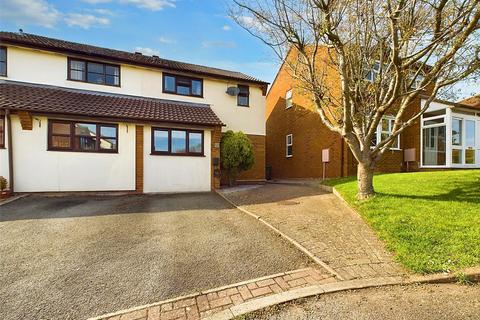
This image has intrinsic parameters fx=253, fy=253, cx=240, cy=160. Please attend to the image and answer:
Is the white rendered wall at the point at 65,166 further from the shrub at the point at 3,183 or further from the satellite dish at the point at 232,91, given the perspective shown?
the satellite dish at the point at 232,91

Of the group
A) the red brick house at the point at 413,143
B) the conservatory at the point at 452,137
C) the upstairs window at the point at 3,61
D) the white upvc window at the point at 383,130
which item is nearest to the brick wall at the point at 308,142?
the red brick house at the point at 413,143

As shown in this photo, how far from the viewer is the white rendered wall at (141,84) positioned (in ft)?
38.3

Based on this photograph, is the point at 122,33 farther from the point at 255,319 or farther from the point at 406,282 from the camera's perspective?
the point at 406,282

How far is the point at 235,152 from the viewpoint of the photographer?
1278 centimetres

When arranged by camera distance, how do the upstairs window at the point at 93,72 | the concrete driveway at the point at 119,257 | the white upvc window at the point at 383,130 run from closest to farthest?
1. the concrete driveway at the point at 119,257
2. the upstairs window at the point at 93,72
3. the white upvc window at the point at 383,130

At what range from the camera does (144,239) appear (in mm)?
5301

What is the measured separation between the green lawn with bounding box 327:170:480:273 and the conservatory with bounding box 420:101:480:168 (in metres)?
6.83

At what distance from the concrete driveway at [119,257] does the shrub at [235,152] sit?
562 centimetres

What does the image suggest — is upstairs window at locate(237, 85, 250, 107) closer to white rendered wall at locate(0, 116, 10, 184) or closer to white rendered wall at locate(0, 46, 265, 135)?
white rendered wall at locate(0, 46, 265, 135)

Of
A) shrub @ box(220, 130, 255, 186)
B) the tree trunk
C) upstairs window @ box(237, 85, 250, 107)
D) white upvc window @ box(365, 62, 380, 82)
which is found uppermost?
upstairs window @ box(237, 85, 250, 107)

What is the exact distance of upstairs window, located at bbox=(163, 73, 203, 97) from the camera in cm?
1430

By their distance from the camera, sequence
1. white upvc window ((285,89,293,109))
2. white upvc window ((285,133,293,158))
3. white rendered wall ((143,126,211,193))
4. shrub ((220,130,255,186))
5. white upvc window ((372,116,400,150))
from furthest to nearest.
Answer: white upvc window ((285,89,293,109)), white upvc window ((285,133,293,158)), white upvc window ((372,116,400,150)), shrub ((220,130,255,186)), white rendered wall ((143,126,211,193))

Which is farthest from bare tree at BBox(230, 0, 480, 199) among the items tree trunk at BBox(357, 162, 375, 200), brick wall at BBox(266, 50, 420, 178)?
brick wall at BBox(266, 50, 420, 178)

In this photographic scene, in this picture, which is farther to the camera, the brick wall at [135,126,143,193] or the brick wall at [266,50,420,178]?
the brick wall at [266,50,420,178]
